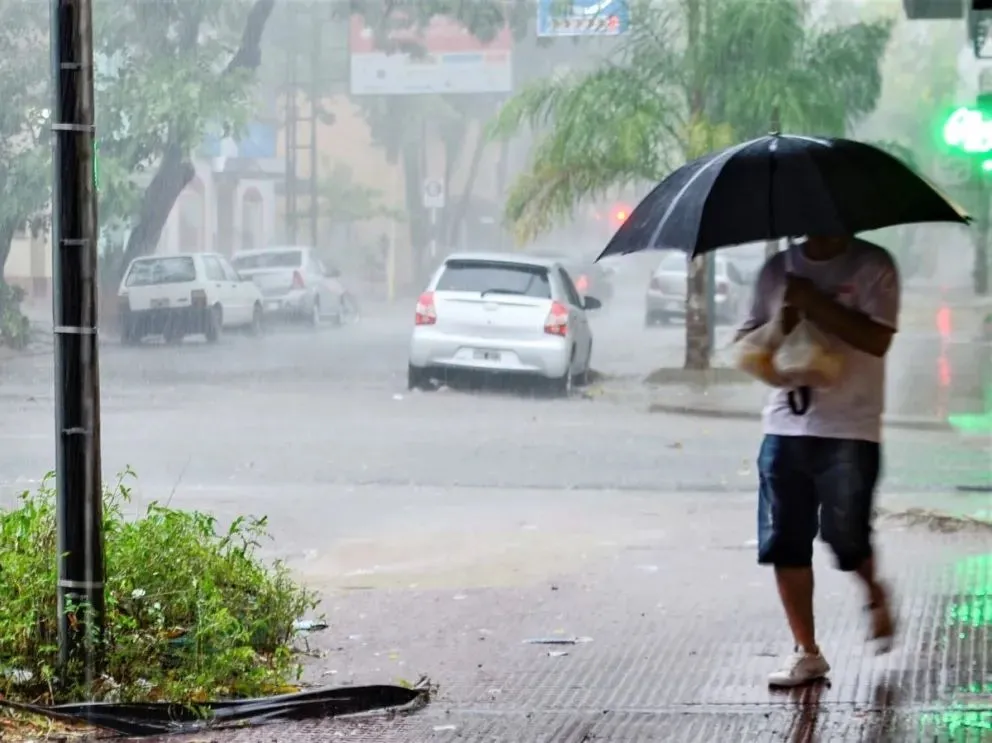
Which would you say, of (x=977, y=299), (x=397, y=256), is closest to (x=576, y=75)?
(x=397, y=256)

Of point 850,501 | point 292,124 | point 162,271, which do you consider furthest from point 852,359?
point 292,124

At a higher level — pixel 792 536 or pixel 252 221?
pixel 252 221

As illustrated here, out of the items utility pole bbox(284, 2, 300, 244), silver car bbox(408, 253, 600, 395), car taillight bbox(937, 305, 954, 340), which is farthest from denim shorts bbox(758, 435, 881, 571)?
car taillight bbox(937, 305, 954, 340)

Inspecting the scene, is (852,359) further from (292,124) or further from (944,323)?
(944,323)

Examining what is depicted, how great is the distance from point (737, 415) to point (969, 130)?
4.82 meters

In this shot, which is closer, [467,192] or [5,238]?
[5,238]

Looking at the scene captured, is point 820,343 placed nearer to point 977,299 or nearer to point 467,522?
point 467,522

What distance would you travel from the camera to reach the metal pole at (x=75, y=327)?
5102 mm

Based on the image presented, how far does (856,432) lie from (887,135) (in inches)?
559

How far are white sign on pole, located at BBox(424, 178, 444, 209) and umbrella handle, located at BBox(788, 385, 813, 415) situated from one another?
46.2 ft

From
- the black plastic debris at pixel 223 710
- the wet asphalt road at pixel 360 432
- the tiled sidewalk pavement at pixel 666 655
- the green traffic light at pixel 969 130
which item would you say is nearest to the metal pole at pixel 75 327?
the black plastic debris at pixel 223 710

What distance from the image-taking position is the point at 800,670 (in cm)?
547

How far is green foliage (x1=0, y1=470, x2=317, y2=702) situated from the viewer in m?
5.27

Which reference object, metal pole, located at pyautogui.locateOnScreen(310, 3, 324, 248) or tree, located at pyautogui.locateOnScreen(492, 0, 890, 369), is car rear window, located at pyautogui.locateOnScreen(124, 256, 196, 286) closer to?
metal pole, located at pyautogui.locateOnScreen(310, 3, 324, 248)
